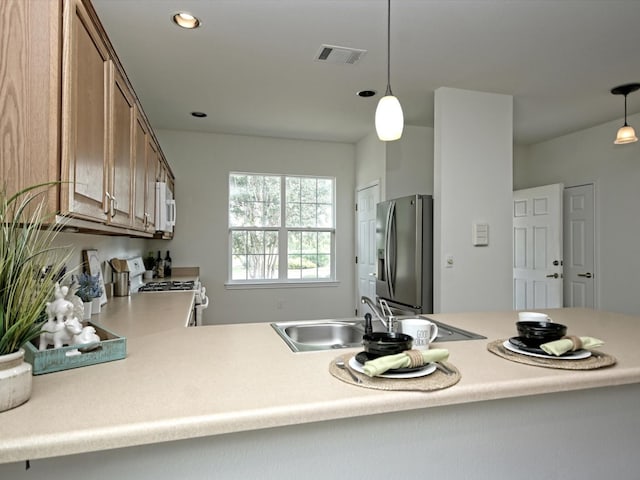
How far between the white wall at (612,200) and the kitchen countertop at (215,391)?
313cm

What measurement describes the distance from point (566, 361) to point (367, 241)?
3.85 metres

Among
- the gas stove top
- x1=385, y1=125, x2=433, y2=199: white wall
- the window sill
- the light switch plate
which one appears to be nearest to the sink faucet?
the light switch plate

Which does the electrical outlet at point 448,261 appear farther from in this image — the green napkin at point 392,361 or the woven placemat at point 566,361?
the green napkin at point 392,361

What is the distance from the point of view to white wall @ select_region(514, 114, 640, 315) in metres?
4.05

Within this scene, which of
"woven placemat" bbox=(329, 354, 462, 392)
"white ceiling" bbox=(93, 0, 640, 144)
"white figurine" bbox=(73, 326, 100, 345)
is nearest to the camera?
"woven placemat" bbox=(329, 354, 462, 392)

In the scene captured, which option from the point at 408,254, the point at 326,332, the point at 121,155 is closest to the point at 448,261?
the point at 408,254

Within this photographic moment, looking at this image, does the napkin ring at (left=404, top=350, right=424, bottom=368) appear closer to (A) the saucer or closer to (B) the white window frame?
(A) the saucer

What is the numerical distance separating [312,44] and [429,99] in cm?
149

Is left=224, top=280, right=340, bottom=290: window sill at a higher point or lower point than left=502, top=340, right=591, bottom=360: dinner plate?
lower

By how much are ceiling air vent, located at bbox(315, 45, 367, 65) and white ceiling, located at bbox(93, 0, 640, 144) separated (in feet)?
0.20

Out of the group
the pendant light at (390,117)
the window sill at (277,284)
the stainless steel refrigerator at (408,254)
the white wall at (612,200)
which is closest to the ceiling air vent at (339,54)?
the pendant light at (390,117)

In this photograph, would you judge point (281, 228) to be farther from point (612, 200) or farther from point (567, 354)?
point (567, 354)

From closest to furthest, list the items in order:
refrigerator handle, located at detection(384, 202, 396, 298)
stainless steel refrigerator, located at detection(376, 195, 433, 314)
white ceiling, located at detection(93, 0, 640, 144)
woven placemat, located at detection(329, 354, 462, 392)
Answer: woven placemat, located at detection(329, 354, 462, 392), white ceiling, located at detection(93, 0, 640, 144), stainless steel refrigerator, located at detection(376, 195, 433, 314), refrigerator handle, located at detection(384, 202, 396, 298)

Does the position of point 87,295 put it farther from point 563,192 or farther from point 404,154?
point 563,192
